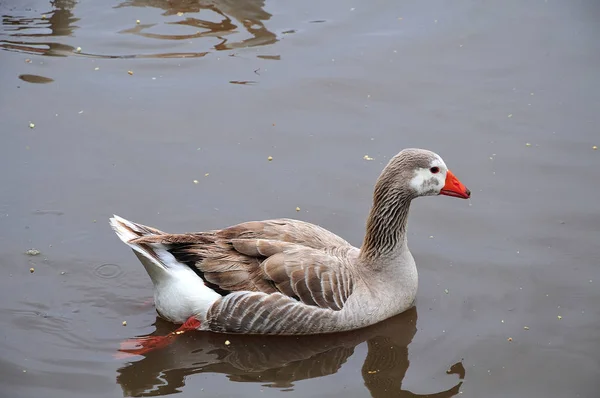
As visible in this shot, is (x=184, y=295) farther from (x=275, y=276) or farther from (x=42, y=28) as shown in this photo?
(x=42, y=28)

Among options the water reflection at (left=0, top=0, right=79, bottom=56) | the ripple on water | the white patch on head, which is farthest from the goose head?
the water reflection at (left=0, top=0, right=79, bottom=56)

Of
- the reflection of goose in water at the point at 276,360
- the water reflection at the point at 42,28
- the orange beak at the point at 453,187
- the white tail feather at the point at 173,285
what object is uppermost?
the water reflection at the point at 42,28

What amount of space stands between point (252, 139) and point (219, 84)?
1374mm

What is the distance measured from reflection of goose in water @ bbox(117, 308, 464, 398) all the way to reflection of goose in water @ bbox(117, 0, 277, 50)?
217 inches

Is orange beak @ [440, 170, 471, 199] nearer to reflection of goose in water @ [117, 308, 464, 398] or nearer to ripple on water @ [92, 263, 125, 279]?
reflection of goose in water @ [117, 308, 464, 398]

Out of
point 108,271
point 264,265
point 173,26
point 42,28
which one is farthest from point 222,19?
point 264,265

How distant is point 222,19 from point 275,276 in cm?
616

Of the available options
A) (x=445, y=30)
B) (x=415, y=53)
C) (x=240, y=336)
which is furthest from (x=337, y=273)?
(x=445, y=30)

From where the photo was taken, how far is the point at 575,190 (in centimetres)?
870

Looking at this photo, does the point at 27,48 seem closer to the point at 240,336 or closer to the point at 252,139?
the point at 252,139

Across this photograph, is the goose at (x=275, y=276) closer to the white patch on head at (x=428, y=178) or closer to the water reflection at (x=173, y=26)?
the white patch on head at (x=428, y=178)

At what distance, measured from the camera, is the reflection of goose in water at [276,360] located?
253 inches

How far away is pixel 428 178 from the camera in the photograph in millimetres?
7066

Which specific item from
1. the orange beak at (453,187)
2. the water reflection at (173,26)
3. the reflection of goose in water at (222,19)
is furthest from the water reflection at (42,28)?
the orange beak at (453,187)
